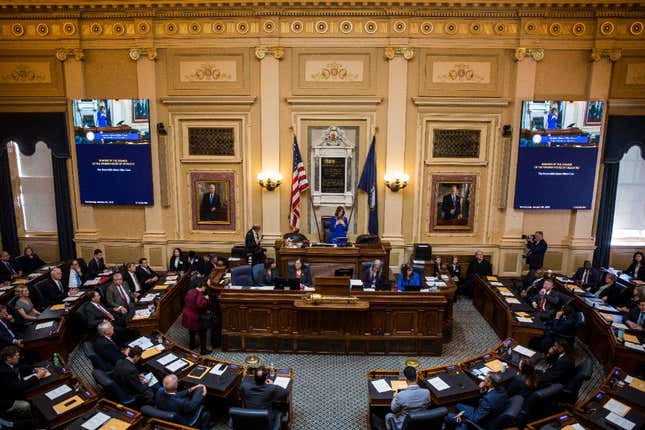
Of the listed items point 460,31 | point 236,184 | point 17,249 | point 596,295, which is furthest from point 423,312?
point 17,249

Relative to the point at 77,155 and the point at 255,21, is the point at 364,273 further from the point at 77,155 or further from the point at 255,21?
the point at 77,155

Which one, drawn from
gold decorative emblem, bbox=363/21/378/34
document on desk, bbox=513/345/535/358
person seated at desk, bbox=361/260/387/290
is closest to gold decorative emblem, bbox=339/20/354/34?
gold decorative emblem, bbox=363/21/378/34

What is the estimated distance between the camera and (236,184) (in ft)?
36.9

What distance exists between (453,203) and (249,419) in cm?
826

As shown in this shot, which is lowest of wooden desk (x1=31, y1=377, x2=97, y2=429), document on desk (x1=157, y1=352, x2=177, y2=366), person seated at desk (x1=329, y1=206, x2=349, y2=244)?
wooden desk (x1=31, y1=377, x2=97, y2=429)

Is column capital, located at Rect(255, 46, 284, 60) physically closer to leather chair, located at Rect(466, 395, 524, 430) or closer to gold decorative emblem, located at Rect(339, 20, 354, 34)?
Result: gold decorative emblem, located at Rect(339, 20, 354, 34)

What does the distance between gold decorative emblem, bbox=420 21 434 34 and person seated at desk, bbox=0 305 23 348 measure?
10.2m

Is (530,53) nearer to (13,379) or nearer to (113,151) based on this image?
(113,151)

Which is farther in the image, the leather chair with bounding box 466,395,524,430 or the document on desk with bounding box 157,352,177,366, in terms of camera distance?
the document on desk with bounding box 157,352,177,366

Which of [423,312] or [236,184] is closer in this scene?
[423,312]

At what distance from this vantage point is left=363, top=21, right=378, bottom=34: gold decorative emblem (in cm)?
1043

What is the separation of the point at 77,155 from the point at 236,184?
162 inches

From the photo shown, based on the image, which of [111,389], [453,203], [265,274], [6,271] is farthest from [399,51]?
[6,271]

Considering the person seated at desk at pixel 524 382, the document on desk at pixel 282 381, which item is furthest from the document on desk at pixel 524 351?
the document on desk at pixel 282 381
